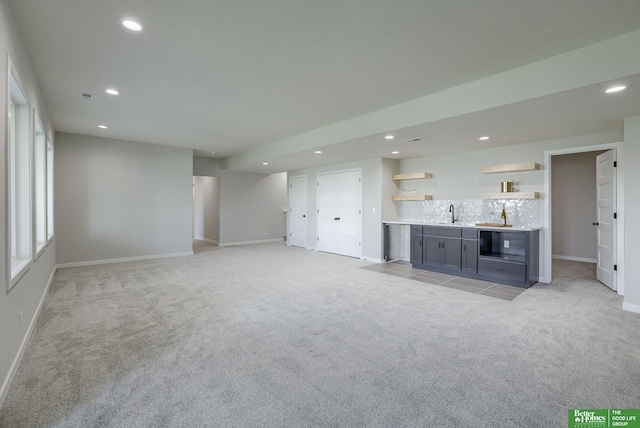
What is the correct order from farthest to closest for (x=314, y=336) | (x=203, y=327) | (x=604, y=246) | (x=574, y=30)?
1. (x=604, y=246)
2. (x=203, y=327)
3. (x=314, y=336)
4. (x=574, y=30)

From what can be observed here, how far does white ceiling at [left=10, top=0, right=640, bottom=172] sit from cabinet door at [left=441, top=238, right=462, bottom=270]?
1.75 metres

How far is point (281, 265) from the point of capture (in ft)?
20.8

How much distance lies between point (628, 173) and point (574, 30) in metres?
2.17

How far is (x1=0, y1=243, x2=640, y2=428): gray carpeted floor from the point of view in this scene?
6.13 ft

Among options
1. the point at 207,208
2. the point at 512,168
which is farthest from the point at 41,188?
the point at 512,168

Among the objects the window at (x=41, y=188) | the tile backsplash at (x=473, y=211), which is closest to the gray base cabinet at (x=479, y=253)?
the tile backsplash at (x=473, y=211)

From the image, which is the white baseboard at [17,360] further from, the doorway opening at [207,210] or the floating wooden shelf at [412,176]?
the doorway opening at [207,210]

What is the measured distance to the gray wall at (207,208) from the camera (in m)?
9.67

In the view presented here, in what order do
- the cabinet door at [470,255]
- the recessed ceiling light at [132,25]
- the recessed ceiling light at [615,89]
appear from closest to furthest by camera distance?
1. the recessed ceiling light at [132,25]
2. the recessed ceiling light at [615,89]
3. the cabinet door at [470,255]

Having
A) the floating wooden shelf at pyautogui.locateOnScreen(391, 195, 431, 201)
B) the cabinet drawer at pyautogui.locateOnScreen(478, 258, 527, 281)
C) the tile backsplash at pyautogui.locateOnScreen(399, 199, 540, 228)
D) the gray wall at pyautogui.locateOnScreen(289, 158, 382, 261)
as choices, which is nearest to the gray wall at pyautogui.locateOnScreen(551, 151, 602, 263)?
the tile backsplash at pyautogui.locateOnScreen(399, 199, 540, 228)

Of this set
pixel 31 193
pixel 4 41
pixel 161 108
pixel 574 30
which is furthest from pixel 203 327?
pixel 574 30

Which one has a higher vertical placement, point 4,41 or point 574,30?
point 574,30

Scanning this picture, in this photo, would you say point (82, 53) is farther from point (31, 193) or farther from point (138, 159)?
Result: point (138, 159)

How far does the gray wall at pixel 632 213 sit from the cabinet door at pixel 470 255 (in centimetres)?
184
